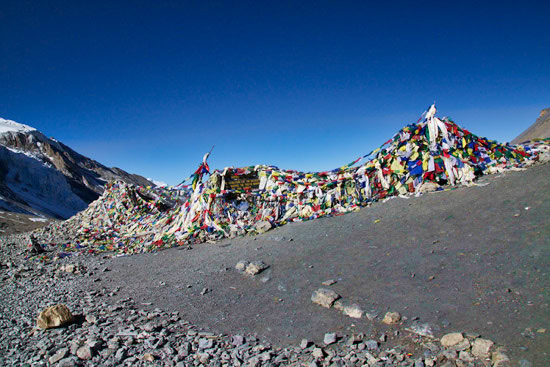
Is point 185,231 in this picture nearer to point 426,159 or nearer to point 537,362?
point 426,159

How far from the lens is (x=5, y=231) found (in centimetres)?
1941

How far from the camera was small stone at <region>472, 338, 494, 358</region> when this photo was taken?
2849 mm

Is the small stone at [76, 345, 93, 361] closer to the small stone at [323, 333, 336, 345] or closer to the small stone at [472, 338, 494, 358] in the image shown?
the small stone at [323, 333, 336, 345]

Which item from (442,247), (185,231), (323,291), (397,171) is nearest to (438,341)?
(323,291)

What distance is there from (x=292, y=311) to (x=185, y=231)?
6.42 meters

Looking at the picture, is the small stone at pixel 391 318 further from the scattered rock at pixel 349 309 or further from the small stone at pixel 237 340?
the small stone at pixel 237 340

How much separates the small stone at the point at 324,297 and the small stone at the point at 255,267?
1.64 metres

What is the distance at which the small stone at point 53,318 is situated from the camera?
405 centimetres

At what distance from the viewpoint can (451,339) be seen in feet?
10.1

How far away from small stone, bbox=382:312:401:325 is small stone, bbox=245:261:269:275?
2.76 metres

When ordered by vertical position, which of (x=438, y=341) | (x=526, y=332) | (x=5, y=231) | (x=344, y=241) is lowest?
(x=5, y=231)

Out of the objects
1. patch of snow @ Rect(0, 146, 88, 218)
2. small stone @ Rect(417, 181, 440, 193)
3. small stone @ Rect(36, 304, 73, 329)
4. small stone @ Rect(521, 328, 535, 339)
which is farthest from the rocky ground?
patch of snow @ Rect(0, 146, 88, 218)

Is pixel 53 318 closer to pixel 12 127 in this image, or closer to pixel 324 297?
pixel 324 297

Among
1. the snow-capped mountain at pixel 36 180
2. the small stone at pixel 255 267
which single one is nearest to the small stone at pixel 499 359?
the small stone at pixel 255 267
